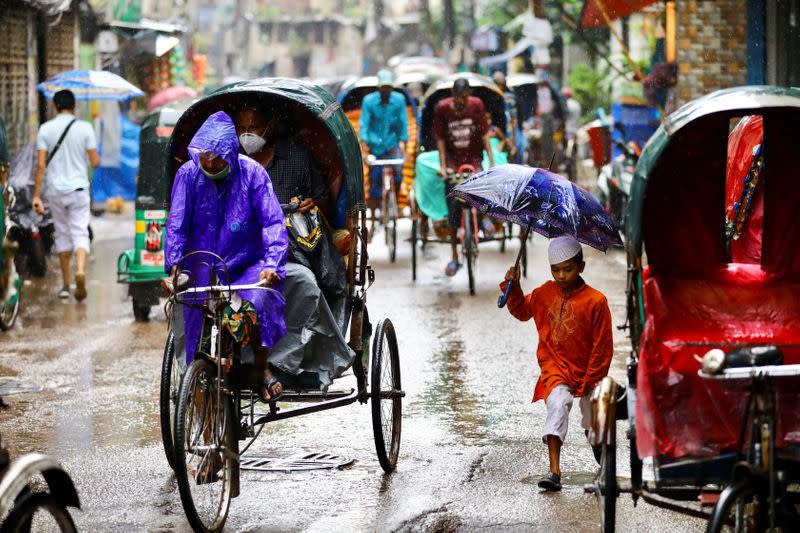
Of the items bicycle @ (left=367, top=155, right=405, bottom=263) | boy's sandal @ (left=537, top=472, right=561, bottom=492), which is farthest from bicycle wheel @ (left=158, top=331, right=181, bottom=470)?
bicycle @ (left=367, top=155, right=405, bottom=263)

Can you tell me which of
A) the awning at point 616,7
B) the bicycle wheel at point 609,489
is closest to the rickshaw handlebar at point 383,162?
the awning at point 616,7

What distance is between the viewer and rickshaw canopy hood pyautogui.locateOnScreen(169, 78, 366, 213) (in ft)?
23.7

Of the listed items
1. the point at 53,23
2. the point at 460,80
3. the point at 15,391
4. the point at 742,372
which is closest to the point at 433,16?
the point at 53,23

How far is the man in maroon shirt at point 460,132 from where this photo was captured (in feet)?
46.9

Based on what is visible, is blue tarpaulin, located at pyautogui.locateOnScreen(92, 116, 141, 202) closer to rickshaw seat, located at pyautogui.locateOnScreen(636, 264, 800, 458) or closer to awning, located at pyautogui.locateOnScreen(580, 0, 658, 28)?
awning, located at pyautogui.locateOnScreen(580, 0, 658, 28)

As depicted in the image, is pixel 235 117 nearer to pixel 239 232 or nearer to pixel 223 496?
pixel 239 232

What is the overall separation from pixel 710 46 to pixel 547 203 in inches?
Result: 409

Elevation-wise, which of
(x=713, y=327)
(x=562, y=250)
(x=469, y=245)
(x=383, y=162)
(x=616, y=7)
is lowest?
(x=713, y=327)

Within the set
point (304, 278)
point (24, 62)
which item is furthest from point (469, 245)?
point (24, 62)

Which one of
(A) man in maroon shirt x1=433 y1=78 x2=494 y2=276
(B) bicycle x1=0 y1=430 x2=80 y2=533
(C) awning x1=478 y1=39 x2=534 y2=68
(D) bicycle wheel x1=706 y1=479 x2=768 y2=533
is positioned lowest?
(D) bicycle wheel x1=706 y1=479 x2=768 y2=533

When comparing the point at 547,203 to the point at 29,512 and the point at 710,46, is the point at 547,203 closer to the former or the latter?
the point at 29,512

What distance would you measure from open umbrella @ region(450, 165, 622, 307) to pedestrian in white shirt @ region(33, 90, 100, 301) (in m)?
7.38

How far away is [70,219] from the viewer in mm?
13555

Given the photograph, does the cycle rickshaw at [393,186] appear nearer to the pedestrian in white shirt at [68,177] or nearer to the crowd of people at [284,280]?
the pedestrian in white shirt at [68,177]
